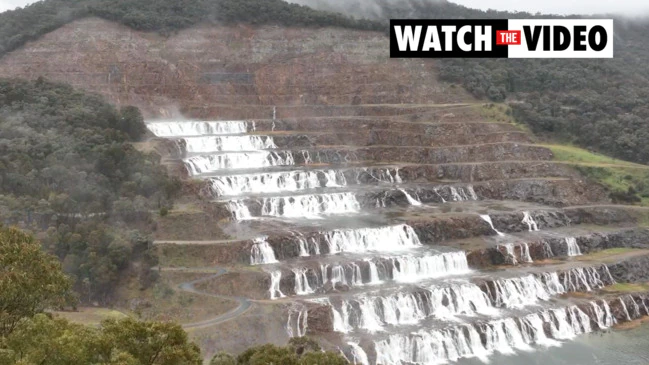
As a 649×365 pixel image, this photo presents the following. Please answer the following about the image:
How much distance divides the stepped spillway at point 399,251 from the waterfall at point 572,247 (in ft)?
0.56

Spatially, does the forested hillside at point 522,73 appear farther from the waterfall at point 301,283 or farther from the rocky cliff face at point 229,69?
the waterfall at point 301,283

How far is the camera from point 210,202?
37.8 meters

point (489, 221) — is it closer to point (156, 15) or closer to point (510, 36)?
point (510, 36)

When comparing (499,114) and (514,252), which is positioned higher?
(499,114)

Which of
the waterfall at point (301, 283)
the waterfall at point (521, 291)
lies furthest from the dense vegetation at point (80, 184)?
the waterfall at point (521, 291)

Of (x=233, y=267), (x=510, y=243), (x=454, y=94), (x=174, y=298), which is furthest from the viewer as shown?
(x=454, y=94)

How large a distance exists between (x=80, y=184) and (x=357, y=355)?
1993 cm

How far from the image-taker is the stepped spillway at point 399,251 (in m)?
28.6

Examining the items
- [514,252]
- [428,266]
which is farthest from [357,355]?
[514,252]

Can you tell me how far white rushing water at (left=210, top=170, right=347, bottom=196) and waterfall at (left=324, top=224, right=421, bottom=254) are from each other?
9806 millimetres

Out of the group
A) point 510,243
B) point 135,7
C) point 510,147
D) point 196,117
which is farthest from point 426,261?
point 135,7

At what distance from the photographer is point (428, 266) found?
112 feet

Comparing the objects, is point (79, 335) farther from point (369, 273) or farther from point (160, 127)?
point (160, 127)

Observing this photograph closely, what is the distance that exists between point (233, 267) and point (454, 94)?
4003 centimetres
